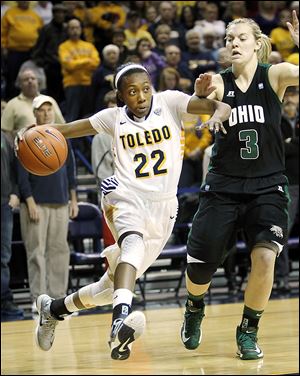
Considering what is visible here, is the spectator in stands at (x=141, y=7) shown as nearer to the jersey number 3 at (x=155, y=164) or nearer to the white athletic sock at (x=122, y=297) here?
the jersey number 3 at (x=155, y=164)

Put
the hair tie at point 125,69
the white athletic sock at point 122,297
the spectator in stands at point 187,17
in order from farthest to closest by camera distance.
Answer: the spectator in stands at point 187,17 → the hair tie at point 125,69 → the white athletic sock at point 122,297

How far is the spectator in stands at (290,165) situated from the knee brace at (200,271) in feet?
16.2

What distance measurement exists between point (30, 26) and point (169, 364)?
25.1 ft

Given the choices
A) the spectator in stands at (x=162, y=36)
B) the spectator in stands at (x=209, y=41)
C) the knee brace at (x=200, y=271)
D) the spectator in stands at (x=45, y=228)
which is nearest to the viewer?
the knee brace at (x=200, y=271)

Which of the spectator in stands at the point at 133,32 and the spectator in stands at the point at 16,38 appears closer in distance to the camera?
the spectator in stands at the point at 16,38

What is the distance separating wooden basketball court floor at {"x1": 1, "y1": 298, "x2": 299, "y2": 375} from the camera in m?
7.54

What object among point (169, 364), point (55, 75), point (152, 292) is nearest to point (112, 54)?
point (55, 75)

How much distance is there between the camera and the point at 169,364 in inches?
305

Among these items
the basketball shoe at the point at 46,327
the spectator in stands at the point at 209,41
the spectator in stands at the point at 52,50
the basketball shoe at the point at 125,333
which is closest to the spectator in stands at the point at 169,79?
the spectator in stands at the point at 52,50

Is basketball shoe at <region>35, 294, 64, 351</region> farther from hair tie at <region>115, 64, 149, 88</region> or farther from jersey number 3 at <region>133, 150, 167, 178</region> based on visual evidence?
hair tie at <region>115, 64, 149, 88</region>

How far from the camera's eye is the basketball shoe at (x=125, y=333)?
5.40 meters

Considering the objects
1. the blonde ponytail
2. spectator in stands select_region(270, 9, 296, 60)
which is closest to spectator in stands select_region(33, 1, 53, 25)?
spectator in stands select_region(270, 9, 296, 60)

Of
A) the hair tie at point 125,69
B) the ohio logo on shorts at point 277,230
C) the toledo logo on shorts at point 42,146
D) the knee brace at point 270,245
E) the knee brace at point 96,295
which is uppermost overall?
the hair tie at point 125,69

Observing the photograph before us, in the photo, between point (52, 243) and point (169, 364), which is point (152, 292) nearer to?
point (52, 243)
